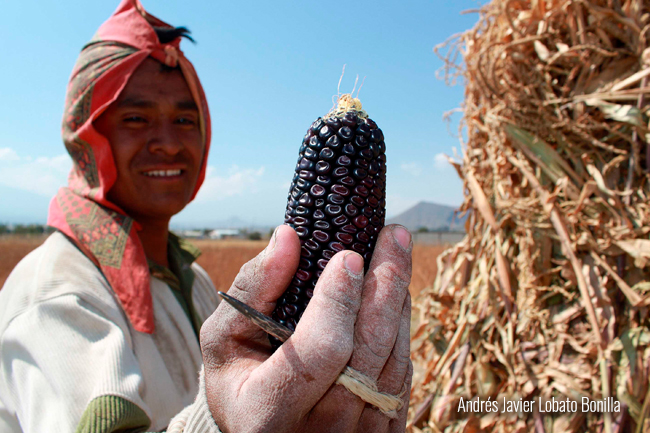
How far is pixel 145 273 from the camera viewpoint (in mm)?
1979

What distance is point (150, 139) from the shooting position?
2.15 meters

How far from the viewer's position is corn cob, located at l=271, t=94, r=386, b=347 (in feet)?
3.50

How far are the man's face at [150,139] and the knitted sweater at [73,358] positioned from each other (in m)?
0.43

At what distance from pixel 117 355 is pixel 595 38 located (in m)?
3.07

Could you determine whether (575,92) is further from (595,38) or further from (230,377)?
(230,377)

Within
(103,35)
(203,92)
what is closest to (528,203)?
(203,92)

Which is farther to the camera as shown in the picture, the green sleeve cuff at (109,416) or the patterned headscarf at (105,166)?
the patterned headscarf at (105,166)

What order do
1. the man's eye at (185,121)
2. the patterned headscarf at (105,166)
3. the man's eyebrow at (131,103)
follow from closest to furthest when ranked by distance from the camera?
the patterned headscarf at (105,166), the man's eyebrow at (131,103), the man's eye at (185,121)

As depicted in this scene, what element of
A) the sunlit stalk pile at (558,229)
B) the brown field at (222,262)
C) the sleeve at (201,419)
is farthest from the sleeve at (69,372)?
the brown field at (222,262)

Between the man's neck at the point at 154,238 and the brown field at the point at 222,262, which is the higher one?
the man's neck at the point at 154,238

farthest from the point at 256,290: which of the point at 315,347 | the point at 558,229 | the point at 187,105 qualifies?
the point at 558,229

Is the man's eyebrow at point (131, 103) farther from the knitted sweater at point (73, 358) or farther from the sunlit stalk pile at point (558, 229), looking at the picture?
the sunlit stalk pile at point (558, 229)

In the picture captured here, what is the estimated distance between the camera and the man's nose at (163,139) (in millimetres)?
2141

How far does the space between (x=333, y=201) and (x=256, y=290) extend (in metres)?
0.30
